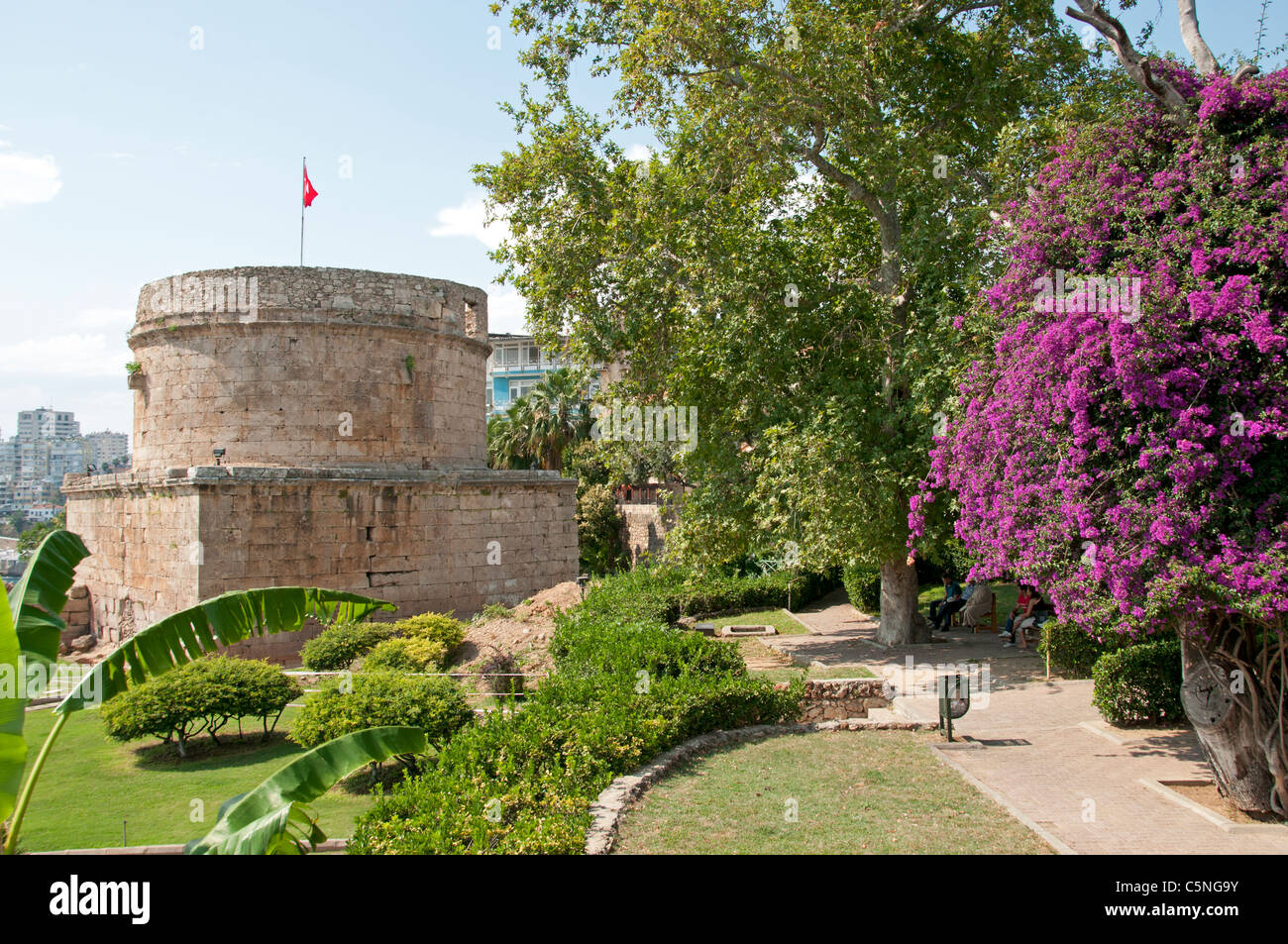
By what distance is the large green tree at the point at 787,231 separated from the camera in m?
14.3

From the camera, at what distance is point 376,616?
1783cm

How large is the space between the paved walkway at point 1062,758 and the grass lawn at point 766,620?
12.1ft

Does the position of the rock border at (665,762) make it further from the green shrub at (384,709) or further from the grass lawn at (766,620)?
the grass lawn at (766,620)

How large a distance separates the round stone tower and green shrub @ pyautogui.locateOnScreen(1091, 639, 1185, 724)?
14.1 meters

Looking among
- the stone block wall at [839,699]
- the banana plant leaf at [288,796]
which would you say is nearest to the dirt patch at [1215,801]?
the stone block wall at [839,699]

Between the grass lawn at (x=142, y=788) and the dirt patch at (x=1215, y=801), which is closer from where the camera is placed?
the dirt patch at (x=1215, y=801)

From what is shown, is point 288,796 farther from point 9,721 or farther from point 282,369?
point 282,369

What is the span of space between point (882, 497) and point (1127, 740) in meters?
5.12

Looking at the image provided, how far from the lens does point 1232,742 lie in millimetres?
7938

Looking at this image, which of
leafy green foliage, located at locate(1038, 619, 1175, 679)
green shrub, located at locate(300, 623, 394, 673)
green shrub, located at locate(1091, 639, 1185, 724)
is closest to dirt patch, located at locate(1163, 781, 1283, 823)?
green shrub, located at locate(1091, 639, 1185, 724)

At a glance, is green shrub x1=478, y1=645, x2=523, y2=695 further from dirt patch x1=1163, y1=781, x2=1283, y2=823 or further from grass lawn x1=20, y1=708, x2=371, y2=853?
dirt patch x1=1163, y1=781, x2=1283, y2=823

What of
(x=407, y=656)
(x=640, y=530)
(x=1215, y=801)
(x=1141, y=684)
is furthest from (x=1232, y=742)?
(x=640, y=530)
